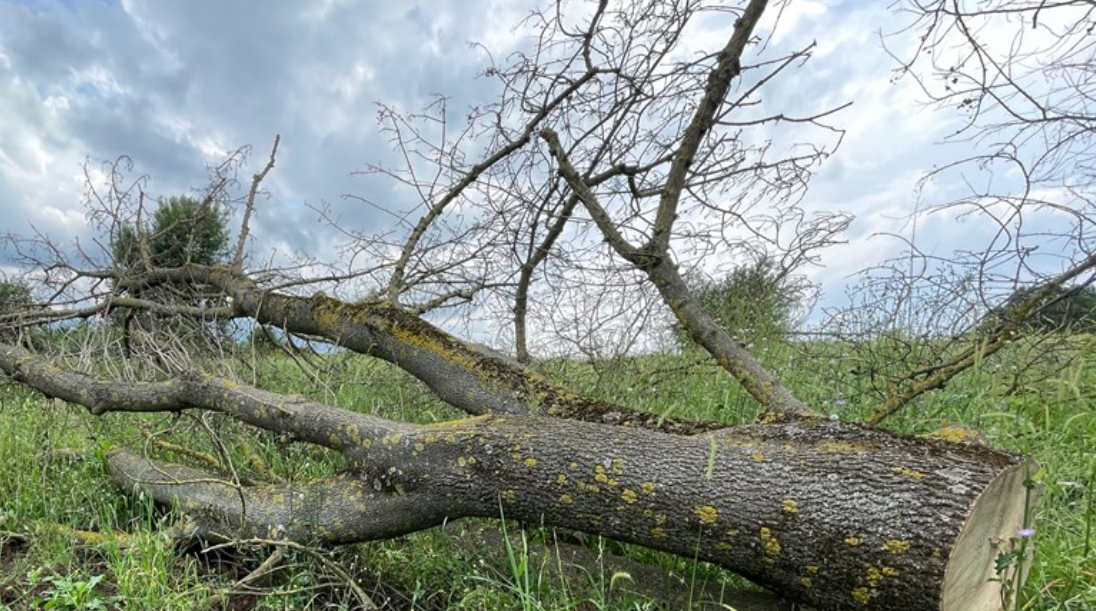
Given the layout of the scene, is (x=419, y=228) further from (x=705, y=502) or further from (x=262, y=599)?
(x=705, y=502)

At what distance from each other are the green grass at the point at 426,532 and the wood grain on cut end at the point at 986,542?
0.53ft

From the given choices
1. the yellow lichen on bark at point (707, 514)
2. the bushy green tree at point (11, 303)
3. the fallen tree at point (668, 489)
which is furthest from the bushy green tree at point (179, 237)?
the yellow lichen on bark at point (707, 514)

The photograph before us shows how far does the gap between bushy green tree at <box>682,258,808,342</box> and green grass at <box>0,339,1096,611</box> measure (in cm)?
29

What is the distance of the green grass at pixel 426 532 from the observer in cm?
228

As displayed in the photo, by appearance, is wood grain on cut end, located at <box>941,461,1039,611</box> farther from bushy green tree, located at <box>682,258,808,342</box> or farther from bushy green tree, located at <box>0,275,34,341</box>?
bushy green tree, located at <box>0,275,34,341</box>

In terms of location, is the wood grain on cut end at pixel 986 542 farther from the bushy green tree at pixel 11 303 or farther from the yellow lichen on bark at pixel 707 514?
the bushy green tree at pixel 11 303

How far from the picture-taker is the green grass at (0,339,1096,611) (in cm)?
228

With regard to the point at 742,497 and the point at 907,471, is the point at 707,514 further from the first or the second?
the point at 907,471

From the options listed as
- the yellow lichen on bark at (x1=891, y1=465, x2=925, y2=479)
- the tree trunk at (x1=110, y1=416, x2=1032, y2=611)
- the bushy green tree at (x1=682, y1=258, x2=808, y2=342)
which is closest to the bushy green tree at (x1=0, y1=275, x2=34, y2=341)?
the tree trunk at (x1=110, y1=416, x2=1032, y2=611)

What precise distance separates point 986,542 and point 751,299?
262 cm

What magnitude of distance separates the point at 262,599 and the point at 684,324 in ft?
7.83

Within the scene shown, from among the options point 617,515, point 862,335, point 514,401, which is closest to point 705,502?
point 617,515

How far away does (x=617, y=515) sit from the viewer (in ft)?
6.78

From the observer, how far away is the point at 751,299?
4.32 metres
